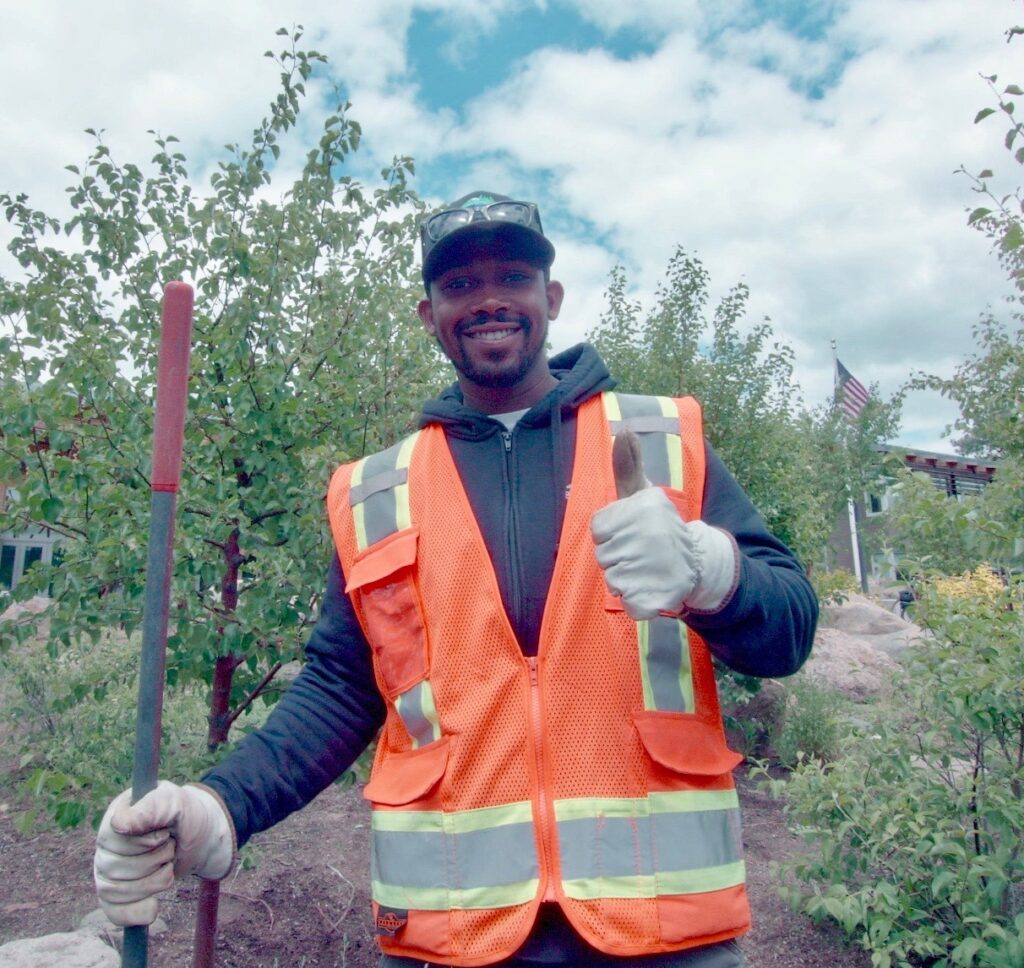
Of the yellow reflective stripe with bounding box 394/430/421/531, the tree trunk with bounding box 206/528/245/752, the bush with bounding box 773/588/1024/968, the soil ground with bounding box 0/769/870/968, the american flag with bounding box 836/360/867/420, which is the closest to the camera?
the yellow reflective stripe with bounding box 394/430/421/531

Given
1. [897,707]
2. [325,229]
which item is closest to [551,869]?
[325,229]

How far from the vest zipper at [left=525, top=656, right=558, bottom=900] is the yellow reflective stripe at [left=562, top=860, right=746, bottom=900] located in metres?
0.03

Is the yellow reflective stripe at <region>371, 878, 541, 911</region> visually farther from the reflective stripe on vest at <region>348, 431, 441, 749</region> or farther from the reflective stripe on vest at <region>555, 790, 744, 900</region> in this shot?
the reflective stripe on vest at <region>348, 431, 441, 749</region>

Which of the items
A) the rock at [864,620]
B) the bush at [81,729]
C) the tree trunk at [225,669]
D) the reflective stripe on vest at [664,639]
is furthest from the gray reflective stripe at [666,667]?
the rock at [864,620]

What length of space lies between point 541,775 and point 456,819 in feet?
0.57

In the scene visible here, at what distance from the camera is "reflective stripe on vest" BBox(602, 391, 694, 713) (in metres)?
1.74

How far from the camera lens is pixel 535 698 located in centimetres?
174

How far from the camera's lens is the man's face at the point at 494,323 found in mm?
2137

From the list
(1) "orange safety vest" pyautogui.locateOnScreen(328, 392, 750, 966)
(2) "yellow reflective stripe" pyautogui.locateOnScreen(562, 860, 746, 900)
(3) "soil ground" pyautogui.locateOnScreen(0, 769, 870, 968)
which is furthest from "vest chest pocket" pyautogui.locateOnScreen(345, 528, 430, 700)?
(3) "soil ground" pyautogui.locateOnScreen(0, 769, 870, 968)

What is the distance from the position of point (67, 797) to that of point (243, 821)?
142 centimetres

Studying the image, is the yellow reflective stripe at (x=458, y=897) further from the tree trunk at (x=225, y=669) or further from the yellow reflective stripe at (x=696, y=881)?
the tree trunk at (x=225, y=669)

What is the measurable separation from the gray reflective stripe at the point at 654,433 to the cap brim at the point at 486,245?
0.44 meters

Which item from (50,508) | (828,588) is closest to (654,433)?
(50,508)

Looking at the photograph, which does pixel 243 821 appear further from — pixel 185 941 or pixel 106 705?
pixel 106 705
